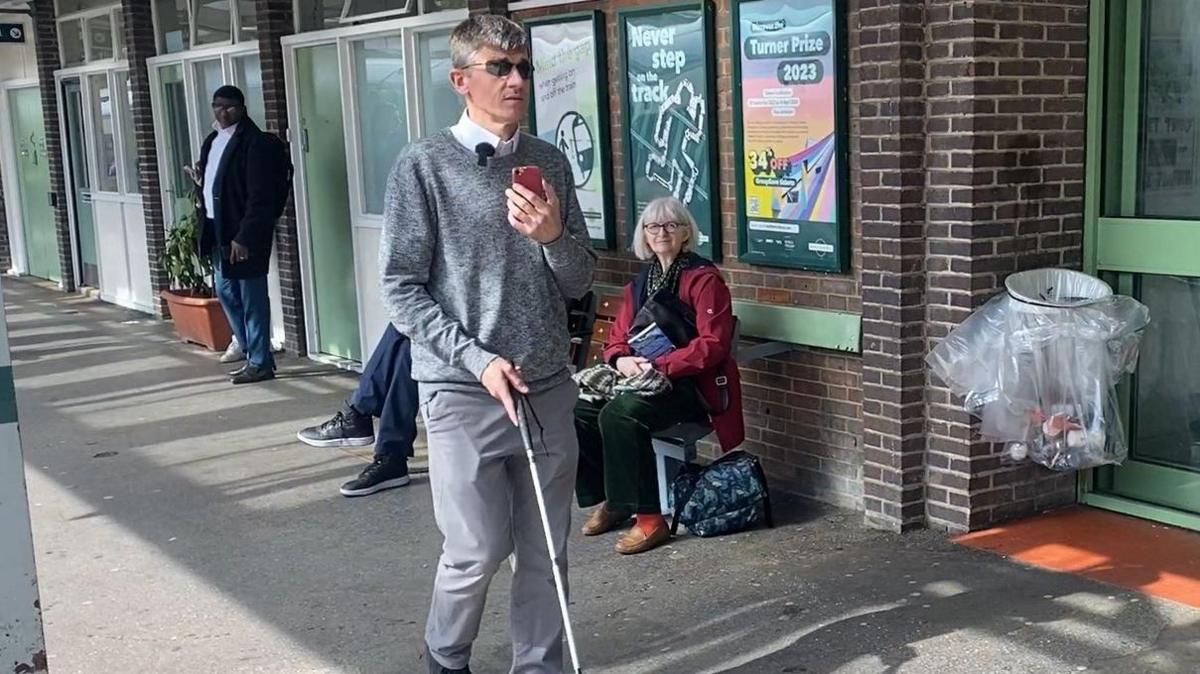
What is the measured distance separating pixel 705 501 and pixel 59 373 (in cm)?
635

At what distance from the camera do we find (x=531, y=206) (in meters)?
3.47

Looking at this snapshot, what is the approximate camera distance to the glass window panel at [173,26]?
1147cm

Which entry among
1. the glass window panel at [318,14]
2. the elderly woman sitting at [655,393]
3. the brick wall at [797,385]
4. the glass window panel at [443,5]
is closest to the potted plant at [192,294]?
the glass window panel at [318,14]

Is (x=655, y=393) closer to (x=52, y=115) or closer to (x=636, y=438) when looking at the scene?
(x=636, y=438)

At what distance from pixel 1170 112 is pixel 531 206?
297cm

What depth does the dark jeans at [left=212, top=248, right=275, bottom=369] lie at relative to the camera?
9.39 meters

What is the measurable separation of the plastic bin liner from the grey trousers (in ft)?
6.25

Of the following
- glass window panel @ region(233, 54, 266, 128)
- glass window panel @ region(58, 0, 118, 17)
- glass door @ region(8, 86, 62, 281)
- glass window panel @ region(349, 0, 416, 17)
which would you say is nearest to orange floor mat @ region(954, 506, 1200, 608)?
glass window panel @ region(349, 0, 416, 17)

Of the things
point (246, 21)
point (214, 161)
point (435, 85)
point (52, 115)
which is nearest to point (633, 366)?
point (435, 85)

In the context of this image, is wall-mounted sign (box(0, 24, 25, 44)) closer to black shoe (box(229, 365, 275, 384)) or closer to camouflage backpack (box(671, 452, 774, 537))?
black shoe (box(229, 365, 275, 384))

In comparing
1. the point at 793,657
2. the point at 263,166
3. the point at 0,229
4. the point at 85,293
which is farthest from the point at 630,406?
the point at 0,229

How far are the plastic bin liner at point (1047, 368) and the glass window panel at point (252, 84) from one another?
257 inches

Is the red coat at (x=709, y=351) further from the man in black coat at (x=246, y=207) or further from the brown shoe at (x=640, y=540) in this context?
the man in black coat at (x=246, y=207)

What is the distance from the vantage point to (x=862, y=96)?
5320mm
